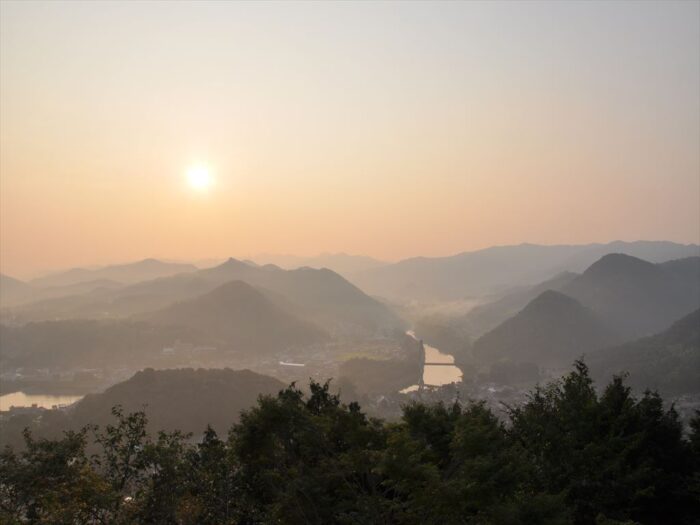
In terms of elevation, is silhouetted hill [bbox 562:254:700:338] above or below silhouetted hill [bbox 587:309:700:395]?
above

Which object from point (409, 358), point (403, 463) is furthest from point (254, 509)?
point (409, 358)

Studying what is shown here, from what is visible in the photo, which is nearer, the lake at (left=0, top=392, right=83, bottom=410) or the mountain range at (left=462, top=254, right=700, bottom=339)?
the lake at (left=0, top=392, right=83, bottom=410)

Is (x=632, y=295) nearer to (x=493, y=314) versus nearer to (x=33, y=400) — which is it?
(x=493, y=314)

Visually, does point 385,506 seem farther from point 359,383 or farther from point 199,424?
point 359,383

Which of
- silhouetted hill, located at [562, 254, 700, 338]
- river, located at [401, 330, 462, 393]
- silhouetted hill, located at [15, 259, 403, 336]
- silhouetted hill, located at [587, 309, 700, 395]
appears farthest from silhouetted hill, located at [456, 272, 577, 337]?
silhouetted hill, located at [587, 309, 700, 395]

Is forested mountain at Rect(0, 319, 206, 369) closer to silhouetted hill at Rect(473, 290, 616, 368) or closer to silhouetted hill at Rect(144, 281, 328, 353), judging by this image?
silhouetted hill at Rect(144, 281, 328, 353)

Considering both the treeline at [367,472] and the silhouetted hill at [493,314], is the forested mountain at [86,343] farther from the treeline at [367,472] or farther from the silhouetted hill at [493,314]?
the treeline at [367,472]

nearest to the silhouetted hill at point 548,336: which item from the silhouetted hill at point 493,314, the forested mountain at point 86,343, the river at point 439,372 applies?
the river at point 439,372
